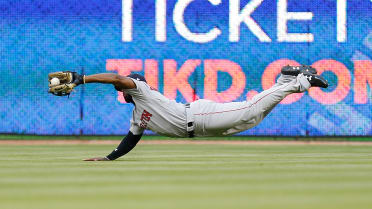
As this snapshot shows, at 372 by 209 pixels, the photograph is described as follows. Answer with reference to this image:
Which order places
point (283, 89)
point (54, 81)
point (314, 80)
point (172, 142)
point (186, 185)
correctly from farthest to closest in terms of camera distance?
1. point (172, 142)
2. point (314, 80)
3. point (283, 89)
4. point (54, 81)
5. point (186, 185)

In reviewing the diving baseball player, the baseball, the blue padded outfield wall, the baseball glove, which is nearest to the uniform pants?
the diving baseball player

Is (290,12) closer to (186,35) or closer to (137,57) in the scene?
(186,35)

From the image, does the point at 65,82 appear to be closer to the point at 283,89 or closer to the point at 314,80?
the point at 283,89

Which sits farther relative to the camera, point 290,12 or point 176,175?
point 290,12

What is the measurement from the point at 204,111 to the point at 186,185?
83.2 inches

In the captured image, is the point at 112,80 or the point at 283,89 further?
the point at 283,89

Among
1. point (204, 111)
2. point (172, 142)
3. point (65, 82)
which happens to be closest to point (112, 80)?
point (65, 82)

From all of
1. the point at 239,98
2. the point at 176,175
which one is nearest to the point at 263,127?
the point at 239,98

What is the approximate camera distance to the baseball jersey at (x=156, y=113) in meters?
6.34

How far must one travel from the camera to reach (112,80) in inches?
235

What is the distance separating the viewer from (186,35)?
456 inches

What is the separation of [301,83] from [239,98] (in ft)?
17.1

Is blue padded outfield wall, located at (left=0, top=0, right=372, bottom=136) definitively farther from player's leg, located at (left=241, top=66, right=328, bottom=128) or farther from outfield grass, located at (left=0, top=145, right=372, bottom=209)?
outfield grass, located at (left=0, top=145, right=372, bottom=209)

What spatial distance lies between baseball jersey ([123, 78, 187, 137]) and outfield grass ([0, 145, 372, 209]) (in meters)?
0.38
